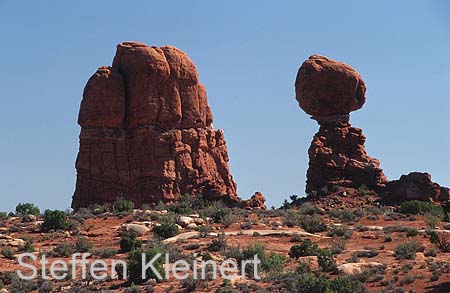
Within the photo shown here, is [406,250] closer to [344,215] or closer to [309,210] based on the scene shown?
[344,215]

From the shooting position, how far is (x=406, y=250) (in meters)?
32.8

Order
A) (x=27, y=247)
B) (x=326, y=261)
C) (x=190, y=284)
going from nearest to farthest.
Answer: (x=190, y=284)
(x=326, y=261)
(x=27, y=247)

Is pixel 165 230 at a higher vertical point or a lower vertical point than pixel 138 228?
lower

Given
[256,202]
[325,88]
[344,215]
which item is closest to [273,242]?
[344,215]

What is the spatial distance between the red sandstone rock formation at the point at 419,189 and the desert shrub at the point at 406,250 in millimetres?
17232

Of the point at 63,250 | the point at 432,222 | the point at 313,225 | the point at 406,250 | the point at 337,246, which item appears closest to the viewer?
the point at 406,250

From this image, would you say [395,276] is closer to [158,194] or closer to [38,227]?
[38,227]

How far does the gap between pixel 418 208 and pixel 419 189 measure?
326cm

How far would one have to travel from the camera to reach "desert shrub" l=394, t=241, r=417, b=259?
32.3 m

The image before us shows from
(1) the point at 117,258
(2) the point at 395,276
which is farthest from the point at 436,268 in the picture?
(1) the point at 117,258

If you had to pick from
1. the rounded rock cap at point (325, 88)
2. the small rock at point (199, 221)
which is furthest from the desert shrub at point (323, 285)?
the rounded rock cap at point (325, 88)

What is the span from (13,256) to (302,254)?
34.3 ft

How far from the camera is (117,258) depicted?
34.2m

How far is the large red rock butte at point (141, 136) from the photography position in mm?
52250
